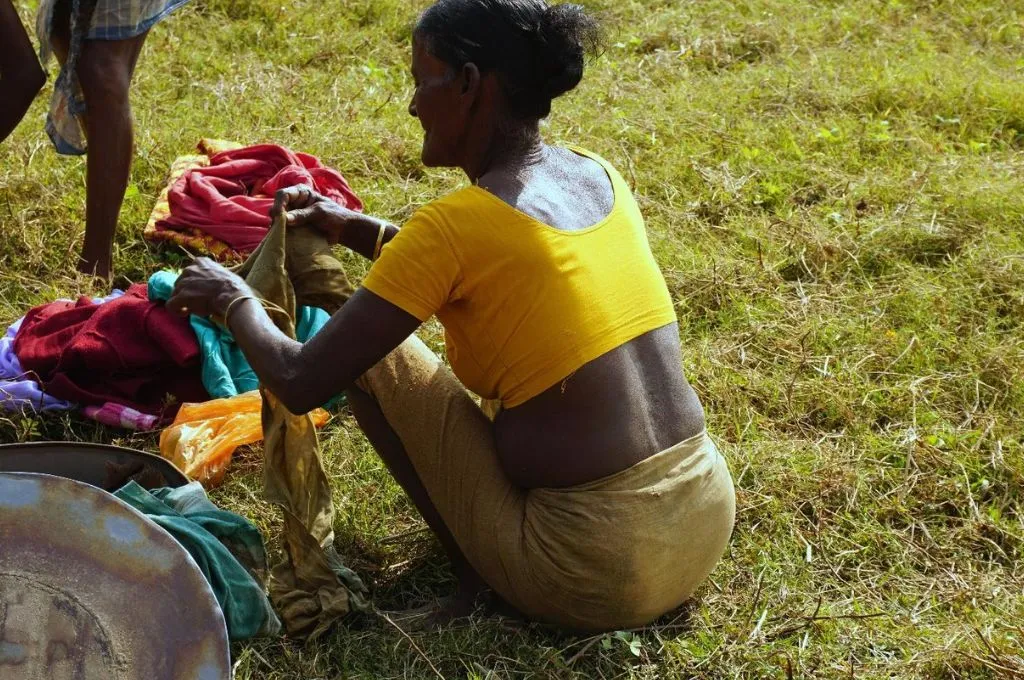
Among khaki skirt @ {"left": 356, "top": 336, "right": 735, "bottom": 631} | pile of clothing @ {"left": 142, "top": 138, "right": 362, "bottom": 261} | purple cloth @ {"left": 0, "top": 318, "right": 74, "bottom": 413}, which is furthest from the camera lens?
pile of clothing @ {"left": 142, "top": 138, "right": 362, "bottom": 261}

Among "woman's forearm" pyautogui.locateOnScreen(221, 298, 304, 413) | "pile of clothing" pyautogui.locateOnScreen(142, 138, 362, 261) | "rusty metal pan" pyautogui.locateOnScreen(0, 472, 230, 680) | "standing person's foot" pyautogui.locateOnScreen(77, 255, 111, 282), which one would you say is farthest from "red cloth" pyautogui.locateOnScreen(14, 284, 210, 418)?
"rusty metal pan" pyautogui.locateOnScreen(0, 472, 230, 680)

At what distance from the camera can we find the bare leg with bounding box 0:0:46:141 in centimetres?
374

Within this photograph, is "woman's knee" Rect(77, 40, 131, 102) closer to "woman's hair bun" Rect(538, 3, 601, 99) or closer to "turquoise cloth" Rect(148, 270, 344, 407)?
"turquoise cloth" Rect(148, 270, 344, 407)

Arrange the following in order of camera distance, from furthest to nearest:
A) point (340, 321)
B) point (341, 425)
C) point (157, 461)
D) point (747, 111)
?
point (747, 111)
point (341, 425)
point (157, 461)
point (340, 321)

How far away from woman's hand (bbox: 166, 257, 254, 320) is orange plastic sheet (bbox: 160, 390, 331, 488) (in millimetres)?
577

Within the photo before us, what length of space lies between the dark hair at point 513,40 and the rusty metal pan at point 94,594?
1.08 meters

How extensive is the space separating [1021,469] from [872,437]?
39 centimetres

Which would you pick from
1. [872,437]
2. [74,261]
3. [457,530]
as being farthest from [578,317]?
[74,261]

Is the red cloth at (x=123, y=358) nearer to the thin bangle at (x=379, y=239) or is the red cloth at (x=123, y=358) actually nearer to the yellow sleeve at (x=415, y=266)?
the thin bangle at (x=379, y=239)

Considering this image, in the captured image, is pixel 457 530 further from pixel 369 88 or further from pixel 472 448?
pixel 369 88

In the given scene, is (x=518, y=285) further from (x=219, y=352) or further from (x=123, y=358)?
(x=123, y=358)

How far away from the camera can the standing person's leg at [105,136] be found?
3789mm

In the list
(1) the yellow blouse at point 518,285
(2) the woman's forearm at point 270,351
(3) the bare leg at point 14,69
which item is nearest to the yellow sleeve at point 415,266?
(1) the yellow blouse at point 518,285

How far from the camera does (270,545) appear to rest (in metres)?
2.99
